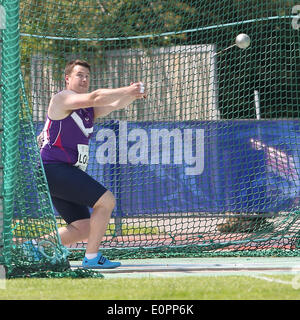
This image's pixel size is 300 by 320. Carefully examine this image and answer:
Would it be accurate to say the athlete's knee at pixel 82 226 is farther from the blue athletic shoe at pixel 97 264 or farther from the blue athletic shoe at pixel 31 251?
the blue athletic shoe at pixel 31 251

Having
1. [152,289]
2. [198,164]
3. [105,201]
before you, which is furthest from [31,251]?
[198,164]

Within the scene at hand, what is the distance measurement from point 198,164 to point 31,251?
4175mm

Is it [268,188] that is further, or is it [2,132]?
[268,188]

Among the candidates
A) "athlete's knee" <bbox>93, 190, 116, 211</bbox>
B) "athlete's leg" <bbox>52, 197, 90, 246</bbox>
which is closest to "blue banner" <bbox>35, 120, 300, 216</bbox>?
"athlete's leg" <bbox>52, 197, 90, 246</bbox>

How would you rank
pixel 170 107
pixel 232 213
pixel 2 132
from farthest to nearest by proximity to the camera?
pixel 170 107
pixel 232 213
pixel 2 132

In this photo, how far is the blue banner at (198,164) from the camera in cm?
969

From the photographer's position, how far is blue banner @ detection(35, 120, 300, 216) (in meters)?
9.69

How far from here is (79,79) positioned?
6645mm
